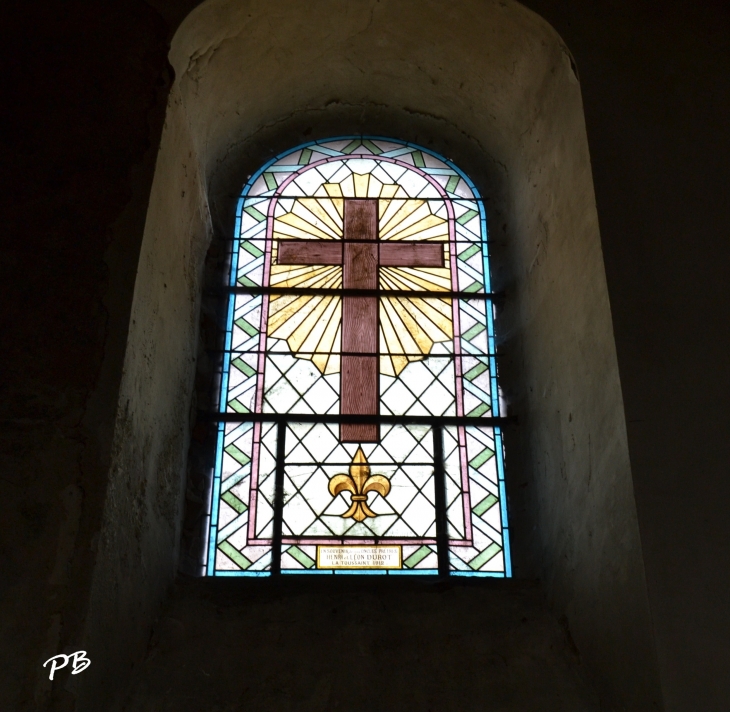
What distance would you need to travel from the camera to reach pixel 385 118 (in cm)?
474

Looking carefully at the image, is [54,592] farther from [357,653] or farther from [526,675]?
[526,675]

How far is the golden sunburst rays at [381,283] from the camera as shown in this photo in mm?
4055

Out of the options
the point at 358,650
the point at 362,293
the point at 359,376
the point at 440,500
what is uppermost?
the point at 362,293

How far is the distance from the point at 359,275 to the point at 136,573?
178 cm

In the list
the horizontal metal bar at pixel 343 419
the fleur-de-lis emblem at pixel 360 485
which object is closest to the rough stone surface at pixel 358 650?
the fleur-de-lis emblem at pixel 360 485

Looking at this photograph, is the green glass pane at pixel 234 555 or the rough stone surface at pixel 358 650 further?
the green glass pane at pixel 234 555

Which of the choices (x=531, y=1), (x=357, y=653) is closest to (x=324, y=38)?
(x=531, y=1)

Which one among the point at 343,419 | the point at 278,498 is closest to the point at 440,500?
the point at 343,419

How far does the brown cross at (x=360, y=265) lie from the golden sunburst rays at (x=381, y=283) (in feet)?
0.10

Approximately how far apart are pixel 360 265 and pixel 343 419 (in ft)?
2.63

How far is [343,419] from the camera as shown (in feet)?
12.6

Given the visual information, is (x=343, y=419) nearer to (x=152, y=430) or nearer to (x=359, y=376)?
(x=359, y=376)

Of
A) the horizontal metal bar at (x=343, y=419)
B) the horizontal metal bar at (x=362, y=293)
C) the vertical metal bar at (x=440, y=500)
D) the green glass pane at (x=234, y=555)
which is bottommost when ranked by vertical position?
the green glass pane at (x=234, y=555)

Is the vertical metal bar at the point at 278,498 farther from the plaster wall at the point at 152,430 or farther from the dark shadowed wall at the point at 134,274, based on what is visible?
the dark shadowed wall at the point at 134,274
